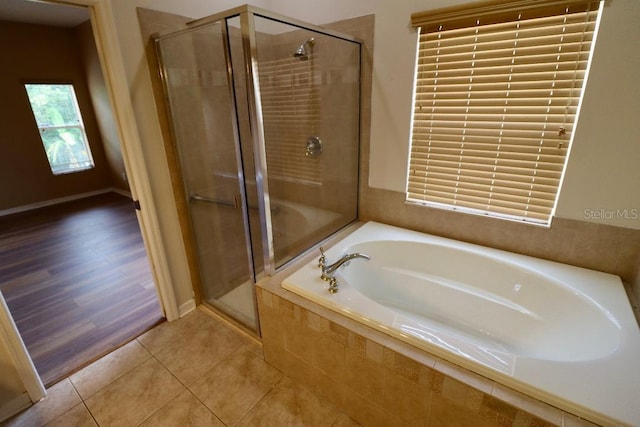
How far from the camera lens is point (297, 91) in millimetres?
1937

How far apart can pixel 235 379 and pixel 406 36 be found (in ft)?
7.34

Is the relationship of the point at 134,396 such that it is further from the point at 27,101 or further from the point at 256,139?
the point at 27,101

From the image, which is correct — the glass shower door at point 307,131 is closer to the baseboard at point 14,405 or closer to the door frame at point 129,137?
the door frame at point 129,137

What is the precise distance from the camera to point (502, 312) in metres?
1.74

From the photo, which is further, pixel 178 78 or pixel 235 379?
pixel 178 78

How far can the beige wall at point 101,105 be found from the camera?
175 inches

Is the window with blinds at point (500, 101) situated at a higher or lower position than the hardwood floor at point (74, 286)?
higher

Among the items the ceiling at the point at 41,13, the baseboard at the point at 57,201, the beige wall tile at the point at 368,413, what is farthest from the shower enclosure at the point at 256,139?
the baseboard at the point at 57,201

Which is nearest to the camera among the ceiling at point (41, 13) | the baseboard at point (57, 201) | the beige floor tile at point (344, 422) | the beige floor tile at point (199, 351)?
the beige floor tile at point (344, 422)

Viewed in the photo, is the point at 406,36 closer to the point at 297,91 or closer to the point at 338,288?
the point at 297,91

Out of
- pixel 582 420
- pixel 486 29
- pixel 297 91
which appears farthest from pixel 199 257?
pixel 486 29

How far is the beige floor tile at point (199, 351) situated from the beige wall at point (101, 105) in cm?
349

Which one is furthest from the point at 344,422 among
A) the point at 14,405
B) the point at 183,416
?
the point at 14,405

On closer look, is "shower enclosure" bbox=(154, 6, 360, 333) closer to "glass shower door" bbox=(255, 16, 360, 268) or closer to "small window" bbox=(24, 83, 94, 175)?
"glass shower door" bbox=(255, 16, 360, 268)
